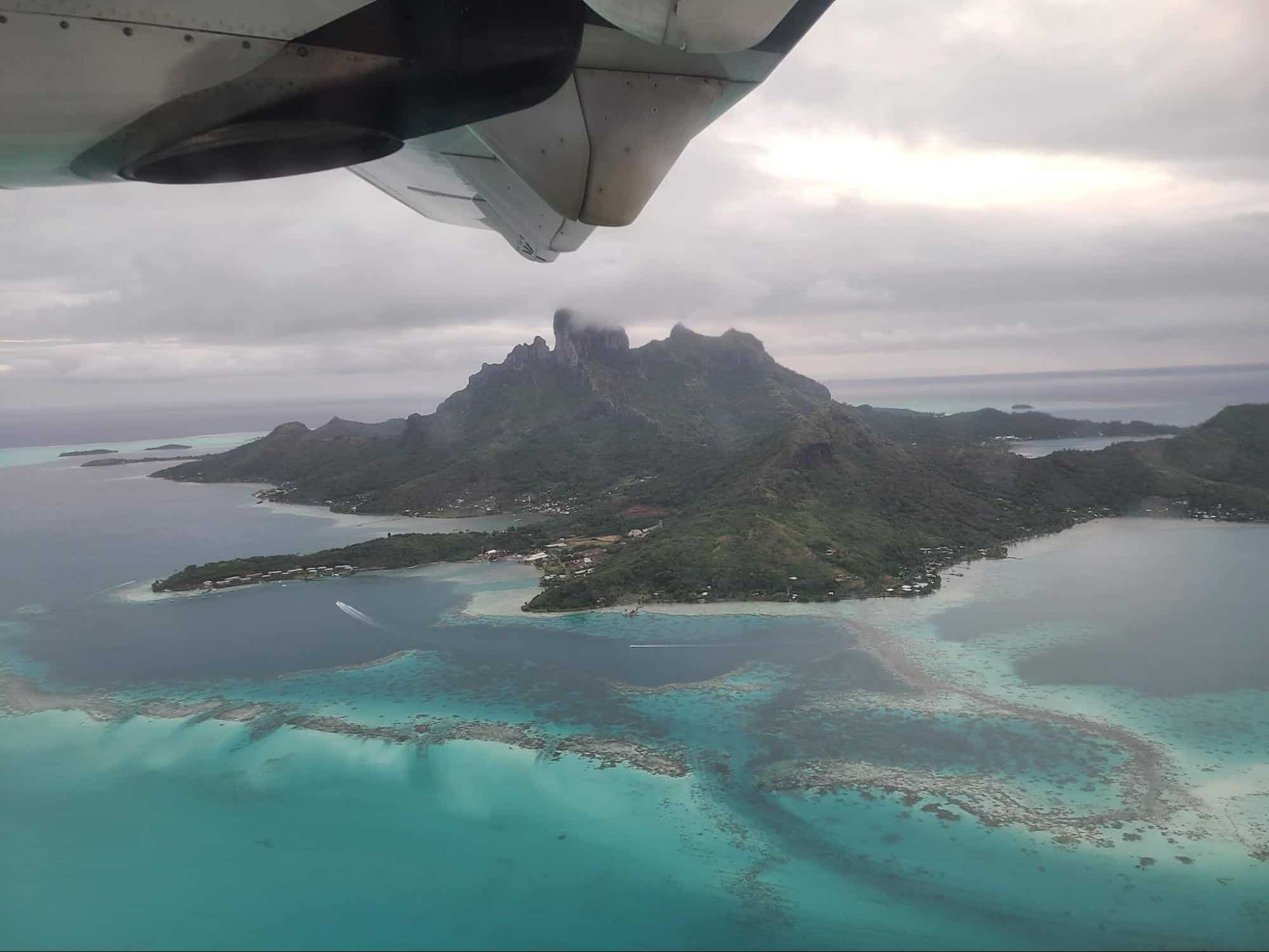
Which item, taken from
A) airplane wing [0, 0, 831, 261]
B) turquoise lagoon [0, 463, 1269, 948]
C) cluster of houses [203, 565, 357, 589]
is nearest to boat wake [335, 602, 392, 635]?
turquoise lagoon [0, 463, 1269, 948]

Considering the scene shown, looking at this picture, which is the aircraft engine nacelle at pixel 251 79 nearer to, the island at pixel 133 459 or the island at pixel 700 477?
the island at pixel 700 477

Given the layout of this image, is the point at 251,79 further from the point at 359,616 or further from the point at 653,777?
the point at 359,616

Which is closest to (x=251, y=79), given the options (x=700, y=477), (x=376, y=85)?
(x=376, y=85)

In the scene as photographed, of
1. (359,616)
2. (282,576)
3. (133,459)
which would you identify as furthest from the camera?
(133,459)

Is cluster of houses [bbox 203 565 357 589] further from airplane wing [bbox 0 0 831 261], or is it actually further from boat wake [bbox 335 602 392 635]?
airplane wing [bbox 0 0 831 261]

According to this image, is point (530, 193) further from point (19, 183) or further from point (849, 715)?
point (849, 715)

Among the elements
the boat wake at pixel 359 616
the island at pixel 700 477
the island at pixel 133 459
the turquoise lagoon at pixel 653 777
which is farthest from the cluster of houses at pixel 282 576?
the island at pixel 133 459

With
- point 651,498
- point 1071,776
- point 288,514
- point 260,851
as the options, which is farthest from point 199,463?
point 1071,776
